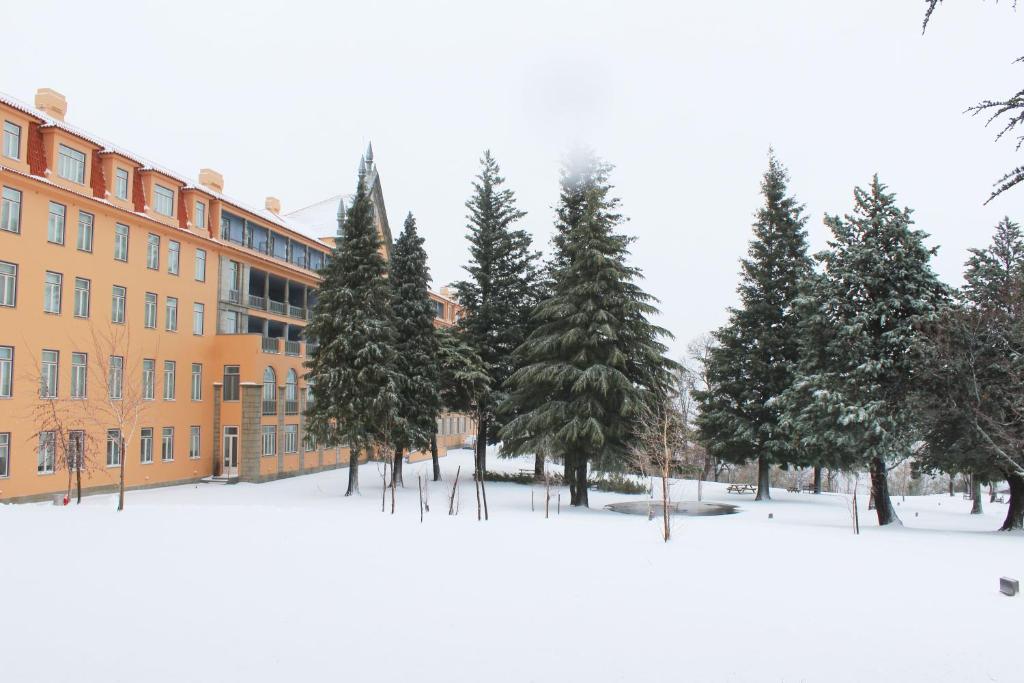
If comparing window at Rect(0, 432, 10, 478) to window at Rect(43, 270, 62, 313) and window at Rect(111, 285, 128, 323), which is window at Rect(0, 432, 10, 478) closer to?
window at Rect(43, 270, 62, 313)

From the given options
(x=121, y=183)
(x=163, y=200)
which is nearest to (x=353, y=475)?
(x=163, y=200)

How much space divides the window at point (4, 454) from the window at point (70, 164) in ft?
34.7

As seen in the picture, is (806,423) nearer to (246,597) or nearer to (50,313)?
(246,597)

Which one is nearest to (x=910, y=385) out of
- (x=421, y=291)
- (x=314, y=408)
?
(x=421, y=291)

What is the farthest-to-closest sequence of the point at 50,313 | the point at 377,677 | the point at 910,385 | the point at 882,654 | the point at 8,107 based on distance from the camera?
→ 1. the point at 50,313
2. the point at 8,107
3. the point at 910,385
4. the point at 882,654
5. the point at 377,677

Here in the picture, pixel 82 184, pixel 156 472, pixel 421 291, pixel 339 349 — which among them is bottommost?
pixel 156 472

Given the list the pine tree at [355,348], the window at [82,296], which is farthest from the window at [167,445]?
the pine tree at [355,348]

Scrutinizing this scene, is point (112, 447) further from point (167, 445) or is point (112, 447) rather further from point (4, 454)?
point (4, 454)

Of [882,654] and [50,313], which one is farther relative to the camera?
[50,313]

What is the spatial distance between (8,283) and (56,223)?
10.8ft

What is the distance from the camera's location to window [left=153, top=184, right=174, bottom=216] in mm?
34088

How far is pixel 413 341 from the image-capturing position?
34.6 m

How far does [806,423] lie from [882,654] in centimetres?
1847

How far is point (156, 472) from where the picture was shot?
3309cm
